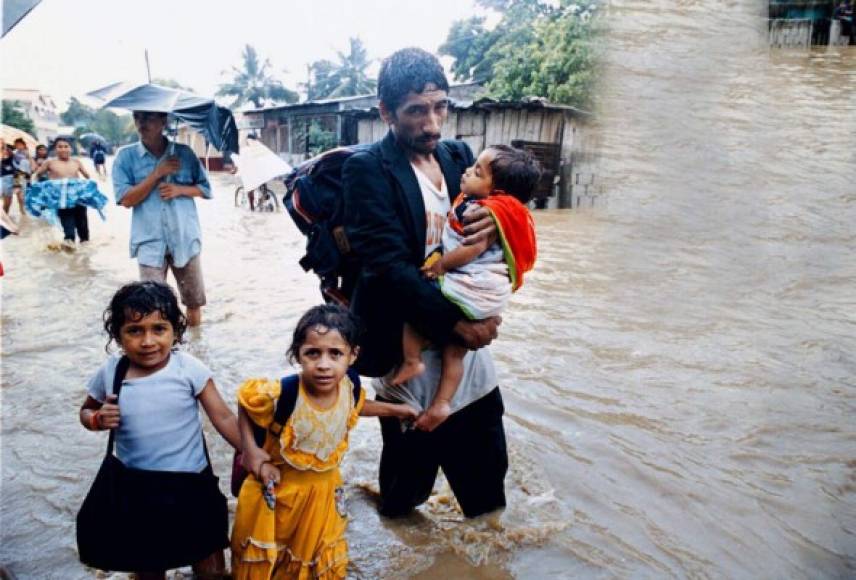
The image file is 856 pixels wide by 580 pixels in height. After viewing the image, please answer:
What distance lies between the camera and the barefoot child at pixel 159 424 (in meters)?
1.89

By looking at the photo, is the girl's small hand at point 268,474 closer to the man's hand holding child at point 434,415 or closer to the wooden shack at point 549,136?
the man's hand holding child at point 434,415

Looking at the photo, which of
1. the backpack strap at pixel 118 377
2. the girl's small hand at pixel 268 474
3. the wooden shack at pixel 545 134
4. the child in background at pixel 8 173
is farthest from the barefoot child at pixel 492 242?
the child in background at pixel 8 173

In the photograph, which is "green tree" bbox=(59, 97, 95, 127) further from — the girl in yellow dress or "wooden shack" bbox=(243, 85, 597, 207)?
the girl in yellow dress

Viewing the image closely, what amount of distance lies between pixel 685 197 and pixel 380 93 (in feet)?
34.6

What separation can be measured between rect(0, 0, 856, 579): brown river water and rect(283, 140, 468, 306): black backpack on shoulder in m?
1.15

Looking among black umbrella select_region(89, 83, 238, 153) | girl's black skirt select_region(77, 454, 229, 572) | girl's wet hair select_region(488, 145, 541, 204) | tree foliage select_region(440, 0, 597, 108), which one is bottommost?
girl's black skirt select_region(77, 454, 229, 572)

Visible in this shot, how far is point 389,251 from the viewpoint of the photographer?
6.57 feet

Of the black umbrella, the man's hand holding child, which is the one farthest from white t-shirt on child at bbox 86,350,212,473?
the black umbrella

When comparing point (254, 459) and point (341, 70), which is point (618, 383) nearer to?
point (254, 459)

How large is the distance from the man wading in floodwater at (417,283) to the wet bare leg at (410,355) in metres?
0.03

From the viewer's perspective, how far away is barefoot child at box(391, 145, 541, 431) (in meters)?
1.99

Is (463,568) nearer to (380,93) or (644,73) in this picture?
(380,93)

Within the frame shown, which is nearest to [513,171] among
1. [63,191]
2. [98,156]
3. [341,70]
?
[63,191]

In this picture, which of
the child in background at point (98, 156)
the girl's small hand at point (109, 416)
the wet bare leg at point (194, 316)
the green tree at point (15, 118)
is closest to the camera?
the girl's small hand at point (109, 416)
